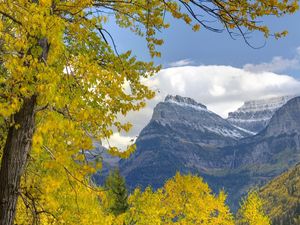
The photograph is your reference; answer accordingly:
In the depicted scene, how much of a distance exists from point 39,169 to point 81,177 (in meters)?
5.07

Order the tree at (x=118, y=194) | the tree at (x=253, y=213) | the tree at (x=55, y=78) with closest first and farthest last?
the tree at (x=55, y=78) → the tree at (x=253, y=213) → the tree at (x=118, y=194)

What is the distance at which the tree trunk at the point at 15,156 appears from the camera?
7.80 metres

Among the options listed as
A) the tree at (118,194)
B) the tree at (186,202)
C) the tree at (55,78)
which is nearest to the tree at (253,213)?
the tree at (186,202)

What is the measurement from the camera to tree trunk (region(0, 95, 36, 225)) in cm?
780

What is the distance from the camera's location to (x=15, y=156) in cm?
790

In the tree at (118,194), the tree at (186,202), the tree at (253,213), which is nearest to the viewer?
the tree at (186,202)

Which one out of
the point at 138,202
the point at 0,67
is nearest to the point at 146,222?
the point at 138,202

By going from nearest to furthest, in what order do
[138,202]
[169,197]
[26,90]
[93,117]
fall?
[26,90] < [93,117] < [138,202] < [169,197]

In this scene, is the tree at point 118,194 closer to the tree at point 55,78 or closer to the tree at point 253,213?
the tree at point 253,213

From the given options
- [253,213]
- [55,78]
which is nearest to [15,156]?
[55,78]

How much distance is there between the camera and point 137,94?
→ 1144 centimetres

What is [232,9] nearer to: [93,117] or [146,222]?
[93,117]

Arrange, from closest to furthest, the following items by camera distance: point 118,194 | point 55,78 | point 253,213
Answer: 1. point 55,78
2. point 253,213
3. point 118,194

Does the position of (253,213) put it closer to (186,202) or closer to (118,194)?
(186,202)
